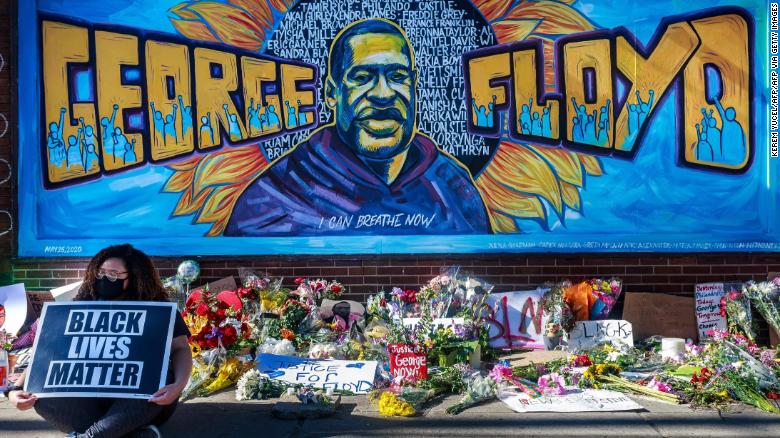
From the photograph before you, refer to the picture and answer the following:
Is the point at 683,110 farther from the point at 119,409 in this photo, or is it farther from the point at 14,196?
the point at 14,196

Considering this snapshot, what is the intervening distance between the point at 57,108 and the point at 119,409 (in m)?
5.02

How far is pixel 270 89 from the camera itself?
8742 millimetres

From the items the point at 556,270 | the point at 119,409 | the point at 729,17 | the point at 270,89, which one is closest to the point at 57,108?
the point at 270,89

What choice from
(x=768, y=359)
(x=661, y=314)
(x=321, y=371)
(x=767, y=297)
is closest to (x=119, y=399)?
(x=321, y=371)

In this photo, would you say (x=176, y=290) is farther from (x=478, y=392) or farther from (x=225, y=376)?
(x=478, y=392)

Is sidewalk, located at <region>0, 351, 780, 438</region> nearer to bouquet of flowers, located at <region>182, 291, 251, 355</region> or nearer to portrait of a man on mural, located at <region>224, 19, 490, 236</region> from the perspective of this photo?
bouquet of flowers, located at <region>182, 291, 251, 355</region>

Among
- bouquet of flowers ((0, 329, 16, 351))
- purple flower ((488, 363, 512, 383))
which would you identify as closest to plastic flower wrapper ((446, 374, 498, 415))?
purple flower ((488, 363, 512, 383))

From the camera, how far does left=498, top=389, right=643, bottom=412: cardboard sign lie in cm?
610

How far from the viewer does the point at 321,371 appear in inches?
275

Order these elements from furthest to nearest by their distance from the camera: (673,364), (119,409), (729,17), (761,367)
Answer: (729,17) < (673,364) < (761,367) < (119,409)

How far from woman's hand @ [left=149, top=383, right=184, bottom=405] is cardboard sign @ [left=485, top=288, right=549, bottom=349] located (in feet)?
13.4

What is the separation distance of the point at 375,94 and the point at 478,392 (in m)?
3.66

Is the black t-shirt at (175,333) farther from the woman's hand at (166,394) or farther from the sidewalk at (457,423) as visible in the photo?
the sidewalk at (457,423)

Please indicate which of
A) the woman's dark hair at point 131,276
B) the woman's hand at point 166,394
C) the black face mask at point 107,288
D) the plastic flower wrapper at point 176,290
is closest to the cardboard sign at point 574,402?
the woman's hand at point 166,394
